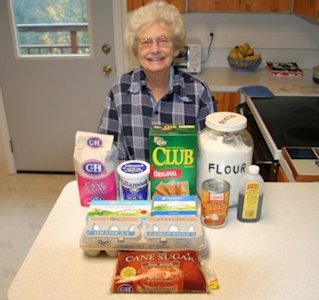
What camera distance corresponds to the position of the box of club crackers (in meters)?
0.92

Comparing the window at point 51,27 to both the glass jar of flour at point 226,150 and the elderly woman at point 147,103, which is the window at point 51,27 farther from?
the glass jar of flour at point 226,150

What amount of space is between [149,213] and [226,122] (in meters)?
0.29

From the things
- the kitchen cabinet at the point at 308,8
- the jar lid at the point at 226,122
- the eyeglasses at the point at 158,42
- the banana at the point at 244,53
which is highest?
the kitchen cabinet at the point at 308,8

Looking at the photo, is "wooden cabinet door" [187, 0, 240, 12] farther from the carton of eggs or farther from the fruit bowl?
the carton of eggs

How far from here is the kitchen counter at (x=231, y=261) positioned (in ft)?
2.42

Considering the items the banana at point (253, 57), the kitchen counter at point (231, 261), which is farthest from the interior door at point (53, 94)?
the kitchen counter at point (231, 261)

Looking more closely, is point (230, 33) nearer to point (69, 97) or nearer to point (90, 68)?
point (90, 68)

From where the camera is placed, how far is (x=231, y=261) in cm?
81

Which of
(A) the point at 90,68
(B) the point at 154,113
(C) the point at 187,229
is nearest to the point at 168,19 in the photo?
(B) the point at 154,113

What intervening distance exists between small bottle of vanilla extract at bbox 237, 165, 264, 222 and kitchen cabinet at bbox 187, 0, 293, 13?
171cm

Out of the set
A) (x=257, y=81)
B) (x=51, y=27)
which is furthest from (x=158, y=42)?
(x=51, y=27)

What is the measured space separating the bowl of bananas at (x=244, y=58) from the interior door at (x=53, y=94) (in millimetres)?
863

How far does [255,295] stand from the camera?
732 millimetres

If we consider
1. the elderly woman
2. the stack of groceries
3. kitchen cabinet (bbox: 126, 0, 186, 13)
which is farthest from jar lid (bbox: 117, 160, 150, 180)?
kitchen cabinet (bbox: 126, 0, 186, 13)
